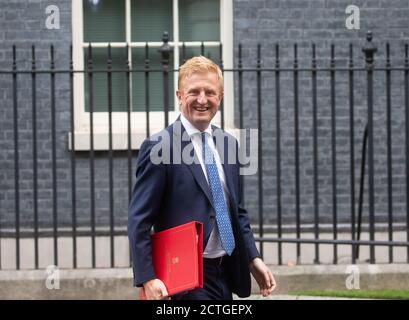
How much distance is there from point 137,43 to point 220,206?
19.2 ft

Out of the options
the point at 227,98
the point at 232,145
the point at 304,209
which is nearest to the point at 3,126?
the point at 227,98

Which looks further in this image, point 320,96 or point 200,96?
point 320,96

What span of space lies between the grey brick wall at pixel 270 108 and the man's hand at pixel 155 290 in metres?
5.51

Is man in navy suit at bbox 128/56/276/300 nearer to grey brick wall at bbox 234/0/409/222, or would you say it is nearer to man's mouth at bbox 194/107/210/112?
man's mouth at bbox 194/107/210/112

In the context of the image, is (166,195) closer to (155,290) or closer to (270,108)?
(155,290)

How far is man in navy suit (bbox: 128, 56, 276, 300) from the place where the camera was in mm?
4484

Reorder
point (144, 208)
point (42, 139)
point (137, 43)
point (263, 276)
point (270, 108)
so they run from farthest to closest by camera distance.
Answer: point (137, 43)
point (270, 108)
point (42, 139)
point (263, 276)
point (144, 208)

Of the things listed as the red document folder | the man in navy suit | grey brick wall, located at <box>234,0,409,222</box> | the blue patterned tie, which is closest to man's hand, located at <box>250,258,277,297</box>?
the man in navy suit

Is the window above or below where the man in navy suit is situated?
above

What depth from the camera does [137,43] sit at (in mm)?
10195

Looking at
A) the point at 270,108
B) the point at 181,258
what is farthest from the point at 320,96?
the point at 181,258

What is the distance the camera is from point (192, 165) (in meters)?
4.55

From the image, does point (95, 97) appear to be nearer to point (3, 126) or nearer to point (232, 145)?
point (3, 126)

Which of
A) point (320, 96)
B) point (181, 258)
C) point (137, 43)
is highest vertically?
point (137, 43)
